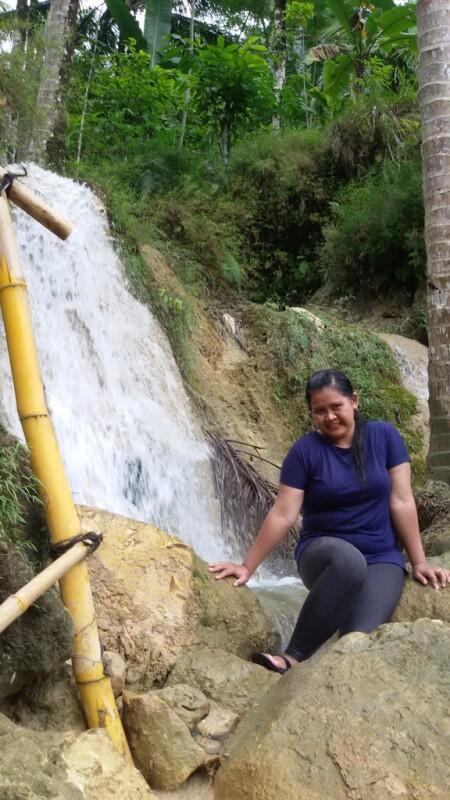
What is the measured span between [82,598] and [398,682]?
1.15m

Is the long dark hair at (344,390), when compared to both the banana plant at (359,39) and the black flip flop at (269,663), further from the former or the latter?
the banana plant at (359,39)

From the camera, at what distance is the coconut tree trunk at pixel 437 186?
6633 mm

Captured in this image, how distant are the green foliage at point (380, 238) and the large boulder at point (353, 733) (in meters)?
9.12

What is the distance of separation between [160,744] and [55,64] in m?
10.1

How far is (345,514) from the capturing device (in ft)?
12.8

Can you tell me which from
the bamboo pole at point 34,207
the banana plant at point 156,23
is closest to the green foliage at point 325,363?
the bamboo pole at point 34,207

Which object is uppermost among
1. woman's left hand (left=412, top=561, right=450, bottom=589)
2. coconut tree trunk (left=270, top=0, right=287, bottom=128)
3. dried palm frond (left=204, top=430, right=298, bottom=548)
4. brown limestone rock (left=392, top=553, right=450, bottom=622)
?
coconut tree trunk (left=270, top=0, right=287, bottom=128)

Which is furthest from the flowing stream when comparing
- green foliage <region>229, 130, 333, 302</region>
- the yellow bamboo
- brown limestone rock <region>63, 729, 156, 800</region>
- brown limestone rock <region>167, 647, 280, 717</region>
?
green foliage <region>229, 130, 333, 302</region>

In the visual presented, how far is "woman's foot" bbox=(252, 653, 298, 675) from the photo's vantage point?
3719 millimetres

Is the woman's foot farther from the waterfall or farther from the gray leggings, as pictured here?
the waterfall

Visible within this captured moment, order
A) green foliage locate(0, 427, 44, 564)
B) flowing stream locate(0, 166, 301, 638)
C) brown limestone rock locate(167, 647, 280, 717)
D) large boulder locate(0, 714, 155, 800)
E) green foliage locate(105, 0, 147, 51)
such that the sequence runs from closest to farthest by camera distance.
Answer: large boulder locate(0, 714, 155, 800) < green foliage locate(0, 427, 44, 564) < brown limestone rock locate(167, 647, 280, 717) < flowing stream locate(0, 166, 301, 638) < green foliage locate(105, 0, 147, 51)

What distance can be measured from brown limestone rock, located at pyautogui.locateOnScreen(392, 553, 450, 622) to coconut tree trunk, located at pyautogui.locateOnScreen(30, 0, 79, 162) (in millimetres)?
8250

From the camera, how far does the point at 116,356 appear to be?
783 cm

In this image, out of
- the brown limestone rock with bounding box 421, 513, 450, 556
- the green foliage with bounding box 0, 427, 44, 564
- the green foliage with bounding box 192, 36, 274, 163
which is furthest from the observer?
the green foliage with bounding box 192, 36, 274, 163
